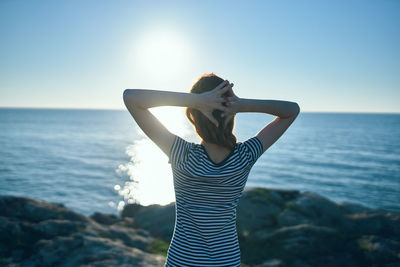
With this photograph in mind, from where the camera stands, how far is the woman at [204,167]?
196 centimetres

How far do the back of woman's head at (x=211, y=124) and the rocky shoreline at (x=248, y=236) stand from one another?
15.0ft

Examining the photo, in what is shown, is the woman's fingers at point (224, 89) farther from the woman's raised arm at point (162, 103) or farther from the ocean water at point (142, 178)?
the ocean water at point (142, 178)

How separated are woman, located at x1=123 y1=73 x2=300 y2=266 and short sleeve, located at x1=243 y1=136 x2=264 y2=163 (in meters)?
0.05

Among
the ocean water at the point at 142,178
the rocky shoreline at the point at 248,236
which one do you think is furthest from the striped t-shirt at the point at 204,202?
the ocean water at the point at 142,178

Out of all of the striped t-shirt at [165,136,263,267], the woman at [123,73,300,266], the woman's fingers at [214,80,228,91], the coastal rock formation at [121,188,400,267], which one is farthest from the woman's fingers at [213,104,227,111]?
the coastal rock formation at [121,188,400,267]

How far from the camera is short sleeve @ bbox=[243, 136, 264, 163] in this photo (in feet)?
7.18

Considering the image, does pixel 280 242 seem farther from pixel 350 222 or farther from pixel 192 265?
pixel 192 265

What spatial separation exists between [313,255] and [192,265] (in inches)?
217

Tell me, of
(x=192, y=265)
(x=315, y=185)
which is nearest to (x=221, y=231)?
(x=192, y=265)

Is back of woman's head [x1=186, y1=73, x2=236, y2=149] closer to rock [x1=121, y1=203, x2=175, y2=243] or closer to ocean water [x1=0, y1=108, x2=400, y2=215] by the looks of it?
rock [x1=121, y1=203, x2=175, y2=243]

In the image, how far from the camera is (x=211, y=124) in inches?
78.5

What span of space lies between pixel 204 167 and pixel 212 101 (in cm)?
46

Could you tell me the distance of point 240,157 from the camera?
210cm

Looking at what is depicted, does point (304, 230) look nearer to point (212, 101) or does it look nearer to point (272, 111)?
point (272, 111)
